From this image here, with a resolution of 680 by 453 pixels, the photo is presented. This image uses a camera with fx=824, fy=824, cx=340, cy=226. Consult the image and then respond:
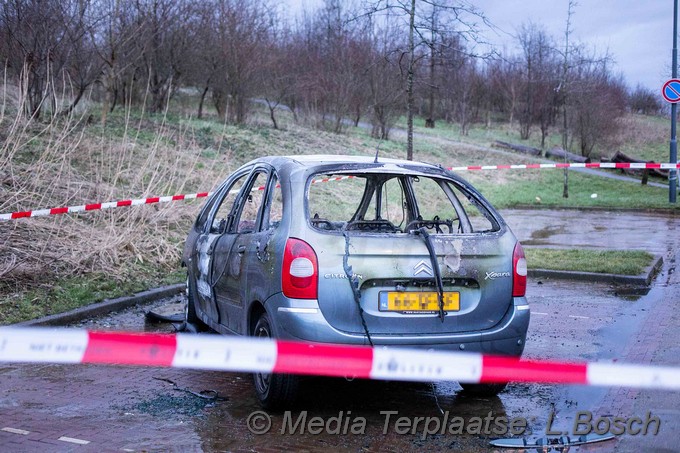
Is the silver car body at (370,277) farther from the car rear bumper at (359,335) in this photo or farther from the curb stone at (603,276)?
the curb stone at (603,276)

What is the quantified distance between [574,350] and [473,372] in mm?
3003

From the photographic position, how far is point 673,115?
2295 cm

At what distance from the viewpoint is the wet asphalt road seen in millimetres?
4910

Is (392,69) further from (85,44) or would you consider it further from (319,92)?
(85,44)

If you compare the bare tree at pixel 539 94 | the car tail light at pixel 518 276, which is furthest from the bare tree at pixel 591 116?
the car tail light at pixel 518 276

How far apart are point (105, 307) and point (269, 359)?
5.04m

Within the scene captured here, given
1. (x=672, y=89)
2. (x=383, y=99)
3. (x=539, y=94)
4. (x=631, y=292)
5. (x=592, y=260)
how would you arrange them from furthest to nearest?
(x=539, y=94) < (x=383, y=99) < (x=672, y=89) < (x=592, y=260) < (x=631, y=292)

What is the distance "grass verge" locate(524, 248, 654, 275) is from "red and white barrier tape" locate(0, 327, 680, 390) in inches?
271

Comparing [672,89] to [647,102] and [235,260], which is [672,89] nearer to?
[235,260]

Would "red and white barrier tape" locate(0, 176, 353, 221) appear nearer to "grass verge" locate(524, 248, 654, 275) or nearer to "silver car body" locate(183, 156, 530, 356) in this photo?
"grass verge" locate(524, 248, 654, 275)

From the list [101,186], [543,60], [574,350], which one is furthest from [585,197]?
[543,60]

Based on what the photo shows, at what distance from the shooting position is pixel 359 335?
5.17 meters

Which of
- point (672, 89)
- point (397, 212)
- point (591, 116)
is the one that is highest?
point (672, 89)

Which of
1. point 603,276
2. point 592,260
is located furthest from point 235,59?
point 603,276
